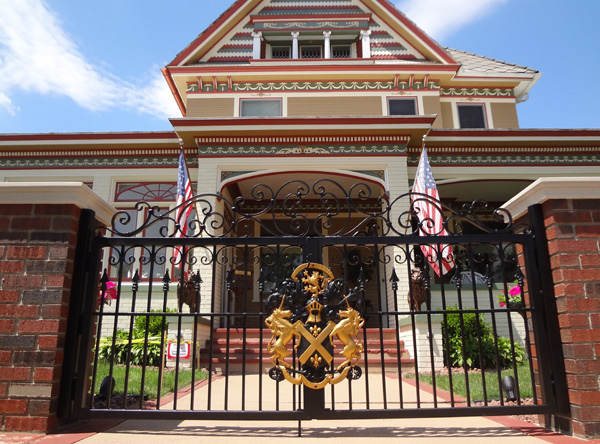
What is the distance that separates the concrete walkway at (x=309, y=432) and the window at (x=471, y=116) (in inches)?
442

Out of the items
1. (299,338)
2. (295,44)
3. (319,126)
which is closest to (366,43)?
(295,44)

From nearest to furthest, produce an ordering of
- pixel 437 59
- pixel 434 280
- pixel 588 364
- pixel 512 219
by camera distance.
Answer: pixel 588 364 < pixel 512 219 < pixel 434 280 < pixel 437 59

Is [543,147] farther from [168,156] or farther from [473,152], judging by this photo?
[168,156]

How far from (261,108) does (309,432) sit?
439 inches

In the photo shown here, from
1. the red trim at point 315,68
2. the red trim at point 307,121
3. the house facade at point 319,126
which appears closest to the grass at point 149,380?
the house facade at point 319,126

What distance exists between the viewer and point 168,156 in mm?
11523

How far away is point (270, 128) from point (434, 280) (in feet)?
20.4

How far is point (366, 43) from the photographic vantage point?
1412 cm

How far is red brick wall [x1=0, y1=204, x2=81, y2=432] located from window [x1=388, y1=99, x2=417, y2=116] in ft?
36.4

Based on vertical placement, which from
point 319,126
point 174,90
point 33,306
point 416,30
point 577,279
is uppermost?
point 416,30

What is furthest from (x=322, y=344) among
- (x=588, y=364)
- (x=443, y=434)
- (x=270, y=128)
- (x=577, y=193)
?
(x=270, y=128)

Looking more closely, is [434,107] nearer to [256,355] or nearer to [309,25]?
[309,25]

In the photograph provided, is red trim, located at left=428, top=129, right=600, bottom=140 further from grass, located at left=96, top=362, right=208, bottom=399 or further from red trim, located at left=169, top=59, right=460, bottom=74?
grass, located at left=96, top=362, right=208, bottom=399

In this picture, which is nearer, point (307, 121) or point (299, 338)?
point (299, 338)
